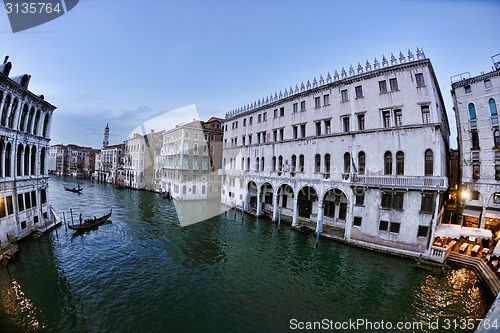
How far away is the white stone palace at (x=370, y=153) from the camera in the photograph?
50.6ft

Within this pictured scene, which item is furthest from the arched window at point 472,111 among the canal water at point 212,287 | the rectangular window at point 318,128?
the canal water at point 212,287

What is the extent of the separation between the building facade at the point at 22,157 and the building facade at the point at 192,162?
21.2 meters

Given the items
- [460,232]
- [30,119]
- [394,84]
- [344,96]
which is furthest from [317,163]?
[30,119]

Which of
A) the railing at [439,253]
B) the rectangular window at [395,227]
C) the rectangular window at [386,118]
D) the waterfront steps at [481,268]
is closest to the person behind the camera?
the waterfront steps at [481,268]

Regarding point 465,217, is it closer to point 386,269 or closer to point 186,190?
point 386,269

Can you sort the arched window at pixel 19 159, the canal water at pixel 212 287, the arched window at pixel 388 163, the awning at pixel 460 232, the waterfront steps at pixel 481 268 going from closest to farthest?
the canal water at pixel 212 287 < the waterfront steps at pixel 481 268 < the awning at pixel 460 232 < the arched window at pixel 19 159 < the arched window at pixel 388 163

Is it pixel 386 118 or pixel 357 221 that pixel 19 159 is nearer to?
pixel 357 221

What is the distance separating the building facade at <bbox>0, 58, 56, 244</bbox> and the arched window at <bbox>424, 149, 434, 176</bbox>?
27.1 m

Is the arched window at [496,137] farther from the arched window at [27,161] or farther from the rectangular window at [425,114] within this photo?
the arched window at [27,161]

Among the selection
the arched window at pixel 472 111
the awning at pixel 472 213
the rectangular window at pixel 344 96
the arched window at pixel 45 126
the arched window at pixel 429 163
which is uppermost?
the rectangular window at pixel 344 96

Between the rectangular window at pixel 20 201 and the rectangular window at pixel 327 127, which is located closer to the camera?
the rectangular window at pixel 20 201

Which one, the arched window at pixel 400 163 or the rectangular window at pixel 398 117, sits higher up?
the rectangular window at pixel 398 117

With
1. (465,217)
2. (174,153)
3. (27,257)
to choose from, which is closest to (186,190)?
(174,153)

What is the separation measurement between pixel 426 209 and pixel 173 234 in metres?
19.6
